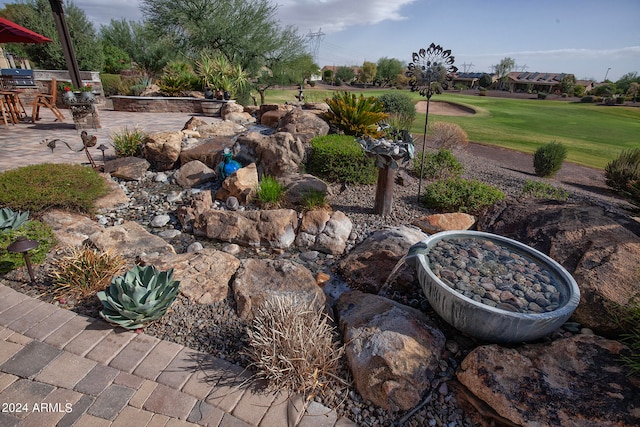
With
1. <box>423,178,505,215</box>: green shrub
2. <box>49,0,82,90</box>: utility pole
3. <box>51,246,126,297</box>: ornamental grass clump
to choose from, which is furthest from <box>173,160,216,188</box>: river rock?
<box>49,0,82,90</box>: utility pole

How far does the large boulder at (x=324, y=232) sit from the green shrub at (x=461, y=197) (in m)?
1.65

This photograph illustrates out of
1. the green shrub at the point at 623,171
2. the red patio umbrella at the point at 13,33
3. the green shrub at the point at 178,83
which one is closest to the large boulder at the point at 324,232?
the green shrub at the point at 623,171

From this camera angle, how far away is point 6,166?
579 centimetres

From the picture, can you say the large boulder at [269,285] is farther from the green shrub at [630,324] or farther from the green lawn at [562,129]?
the green lawn at [562,129]

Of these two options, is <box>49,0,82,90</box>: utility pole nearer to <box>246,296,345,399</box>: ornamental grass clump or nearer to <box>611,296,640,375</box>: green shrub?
<box>246,296,345,399</box>: ornamental grass clump

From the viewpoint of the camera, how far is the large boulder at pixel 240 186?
17.2 ft

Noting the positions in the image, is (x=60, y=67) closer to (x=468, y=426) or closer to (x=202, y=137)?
(x=202, y=137)

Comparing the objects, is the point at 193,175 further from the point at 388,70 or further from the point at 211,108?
the point at 388,70

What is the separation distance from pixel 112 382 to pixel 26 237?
201 cm

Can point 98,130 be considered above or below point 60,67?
below

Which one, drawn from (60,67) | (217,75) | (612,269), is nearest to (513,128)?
(217,75)

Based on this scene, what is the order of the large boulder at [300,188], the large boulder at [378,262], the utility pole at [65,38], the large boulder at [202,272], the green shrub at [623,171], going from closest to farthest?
the large boulder at [202,272] → the large boulder at [378,262] → the large boulder at [300,188] → the utility pole at [65,38] → the green shrub at [623,171]

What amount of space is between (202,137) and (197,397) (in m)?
6.49

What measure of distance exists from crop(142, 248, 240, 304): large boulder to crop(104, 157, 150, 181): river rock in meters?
3.06
